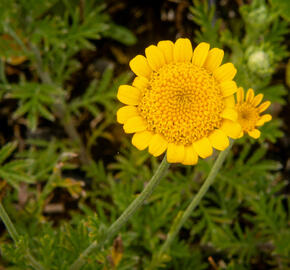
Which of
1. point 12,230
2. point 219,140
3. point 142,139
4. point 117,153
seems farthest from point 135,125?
point 117,153

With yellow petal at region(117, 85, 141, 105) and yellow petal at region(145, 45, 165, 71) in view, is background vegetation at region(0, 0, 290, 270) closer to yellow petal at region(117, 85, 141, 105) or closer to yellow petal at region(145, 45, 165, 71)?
yellow petal at region(117, 85, 141, 105)

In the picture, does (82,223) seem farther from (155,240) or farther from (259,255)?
(259,255)

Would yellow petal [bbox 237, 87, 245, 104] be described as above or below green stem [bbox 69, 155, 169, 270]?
above

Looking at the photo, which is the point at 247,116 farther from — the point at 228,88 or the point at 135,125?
the point at 135,125

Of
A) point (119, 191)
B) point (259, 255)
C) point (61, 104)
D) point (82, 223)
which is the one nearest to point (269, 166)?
point (259, 255)

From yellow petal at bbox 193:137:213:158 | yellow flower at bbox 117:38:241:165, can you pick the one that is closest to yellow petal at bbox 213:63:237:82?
yellow flower at bbox 117:38:241:165

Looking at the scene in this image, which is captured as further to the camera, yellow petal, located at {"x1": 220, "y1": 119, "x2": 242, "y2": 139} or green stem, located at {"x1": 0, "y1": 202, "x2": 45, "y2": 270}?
green stem, located at {"x1": 0, "y1": 202, "x2": 45, "y2": 270}
